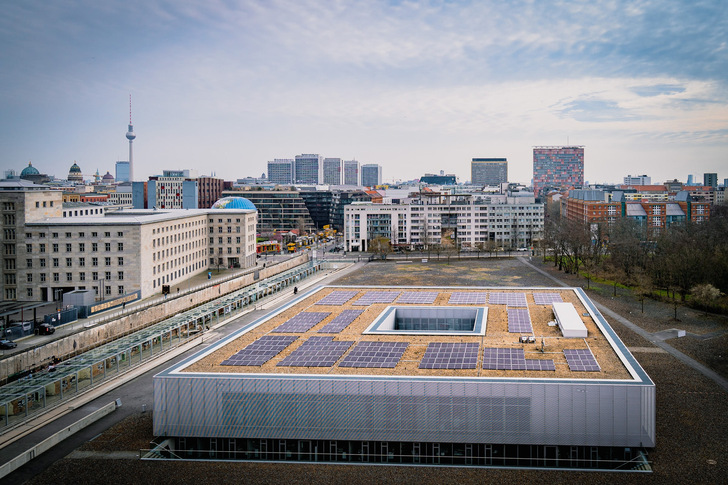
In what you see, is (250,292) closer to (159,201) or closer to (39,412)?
(39,412)

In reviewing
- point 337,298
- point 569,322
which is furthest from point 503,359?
point 337,298

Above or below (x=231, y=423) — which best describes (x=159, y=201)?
above

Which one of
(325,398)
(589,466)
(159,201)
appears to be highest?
(159,201)

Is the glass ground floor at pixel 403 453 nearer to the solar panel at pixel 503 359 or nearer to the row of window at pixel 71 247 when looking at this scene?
the solar panel at pixel 503 359

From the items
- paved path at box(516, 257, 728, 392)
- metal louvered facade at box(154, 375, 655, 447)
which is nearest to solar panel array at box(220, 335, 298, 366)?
metal louvered facade at box(154, 375, 655, 447)

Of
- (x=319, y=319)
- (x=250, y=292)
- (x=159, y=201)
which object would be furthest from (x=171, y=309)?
(x=159, y=201)

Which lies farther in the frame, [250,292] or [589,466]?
[250,292]

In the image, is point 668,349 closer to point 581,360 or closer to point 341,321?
point 581,360
